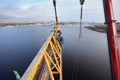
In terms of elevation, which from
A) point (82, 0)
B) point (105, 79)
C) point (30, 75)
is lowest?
point (105, 79)

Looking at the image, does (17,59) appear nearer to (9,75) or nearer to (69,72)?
(9,75)

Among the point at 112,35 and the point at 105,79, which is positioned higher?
the point at 112,35

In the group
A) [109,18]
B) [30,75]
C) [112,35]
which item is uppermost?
[109,18]

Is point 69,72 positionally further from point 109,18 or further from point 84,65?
point 109,18

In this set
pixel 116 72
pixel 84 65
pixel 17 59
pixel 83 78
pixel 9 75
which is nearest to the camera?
pixel 116 72

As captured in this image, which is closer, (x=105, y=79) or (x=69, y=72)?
(x=105, y=79)

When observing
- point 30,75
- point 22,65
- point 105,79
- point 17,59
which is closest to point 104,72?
point 105,79

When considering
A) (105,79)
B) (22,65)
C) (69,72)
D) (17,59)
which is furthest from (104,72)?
(17,59)

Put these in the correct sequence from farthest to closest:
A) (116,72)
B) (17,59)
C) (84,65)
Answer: (17,59) → (84,65) → (116,72)

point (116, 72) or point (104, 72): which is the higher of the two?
point (116, 72)
